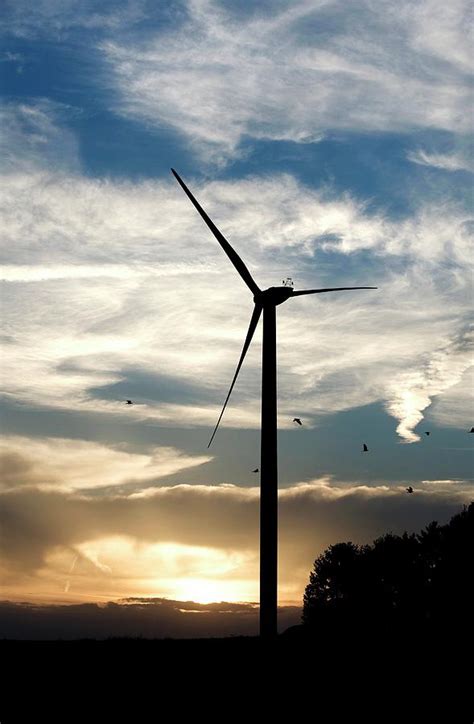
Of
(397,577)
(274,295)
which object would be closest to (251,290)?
(274,295)

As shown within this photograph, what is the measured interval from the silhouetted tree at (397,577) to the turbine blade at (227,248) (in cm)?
6203

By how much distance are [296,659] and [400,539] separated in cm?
7607

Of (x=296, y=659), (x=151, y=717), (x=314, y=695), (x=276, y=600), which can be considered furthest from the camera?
(x=296, y=659)

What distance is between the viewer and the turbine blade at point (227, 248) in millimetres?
50750

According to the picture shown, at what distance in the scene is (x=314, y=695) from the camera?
43000 millimetres

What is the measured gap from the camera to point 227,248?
2055 inches

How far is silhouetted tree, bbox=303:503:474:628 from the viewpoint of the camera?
10494 centimetres

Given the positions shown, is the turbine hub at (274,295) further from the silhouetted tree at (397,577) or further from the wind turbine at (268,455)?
the silhouetted tree at (397,577)

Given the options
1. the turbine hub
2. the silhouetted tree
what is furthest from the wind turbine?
the silhouetted tree

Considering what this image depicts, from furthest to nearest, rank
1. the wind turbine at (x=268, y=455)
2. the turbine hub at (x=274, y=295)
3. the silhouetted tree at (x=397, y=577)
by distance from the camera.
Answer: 1. the silhouetted tree at (x=397, y=577)
2. the turbine hub at (x=274, y=295)
3. the wind turbine at (x=268, y=455)

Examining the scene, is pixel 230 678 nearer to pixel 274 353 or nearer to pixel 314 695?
pixel 314 695

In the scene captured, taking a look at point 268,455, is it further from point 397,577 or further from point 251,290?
point 397,577

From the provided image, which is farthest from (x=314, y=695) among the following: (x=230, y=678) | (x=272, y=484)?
(x=272, y=484)

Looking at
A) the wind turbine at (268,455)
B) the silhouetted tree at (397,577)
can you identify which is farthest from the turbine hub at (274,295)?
the silhouetted tree at (397,577)
